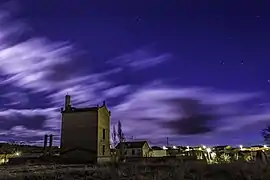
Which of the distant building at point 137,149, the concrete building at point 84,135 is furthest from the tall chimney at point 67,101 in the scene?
the distant building at point 137,149

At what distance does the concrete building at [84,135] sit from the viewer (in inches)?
2495

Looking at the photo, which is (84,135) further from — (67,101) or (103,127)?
(67,101)

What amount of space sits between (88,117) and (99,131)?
347 centimetres

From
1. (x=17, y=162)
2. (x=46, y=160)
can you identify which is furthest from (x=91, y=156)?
(x=17, y=162)

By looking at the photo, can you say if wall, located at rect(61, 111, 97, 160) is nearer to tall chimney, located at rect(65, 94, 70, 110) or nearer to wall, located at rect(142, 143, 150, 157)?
tall chimney, located at rect(65, 94, 70, 110)

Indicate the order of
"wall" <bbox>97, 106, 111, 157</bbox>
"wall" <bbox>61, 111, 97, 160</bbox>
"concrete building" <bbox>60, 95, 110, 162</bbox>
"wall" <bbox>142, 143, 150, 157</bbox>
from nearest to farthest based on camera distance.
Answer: "concrete building" <bbox>60, 95, 110, 162</bbox> → "wall" <bbox>61, 111, 97, 160</bbox> → "wall" <bbox>97, 106, 111, 157</bbox> → "wall" <bbox>142, 143, 150, 157</bbox>

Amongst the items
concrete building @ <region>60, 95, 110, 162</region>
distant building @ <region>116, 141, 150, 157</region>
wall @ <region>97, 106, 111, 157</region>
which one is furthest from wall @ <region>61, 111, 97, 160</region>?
distant building @ <region>116, 141, 150, 157</region>

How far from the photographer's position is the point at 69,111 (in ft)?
220

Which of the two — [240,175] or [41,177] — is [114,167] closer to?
[41,177]

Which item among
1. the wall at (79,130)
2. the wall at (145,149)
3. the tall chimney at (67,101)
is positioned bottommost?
the wall at (145,149)

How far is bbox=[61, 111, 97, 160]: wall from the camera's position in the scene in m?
64.2

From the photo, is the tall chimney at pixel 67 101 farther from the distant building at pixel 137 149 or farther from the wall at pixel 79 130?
the distant building at pixel 137 149

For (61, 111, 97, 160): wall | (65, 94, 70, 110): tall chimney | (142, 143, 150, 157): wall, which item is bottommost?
(142, 143, 150, 157): wall

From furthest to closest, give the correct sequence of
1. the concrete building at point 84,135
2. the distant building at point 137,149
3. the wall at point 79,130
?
the distant building at point 137,149 → the wall at point 79,130 → the concrete building at point 84,135
